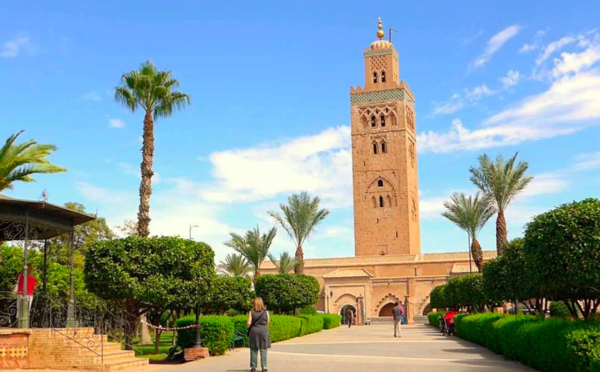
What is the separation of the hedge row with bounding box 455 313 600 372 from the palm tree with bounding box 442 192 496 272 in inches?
732

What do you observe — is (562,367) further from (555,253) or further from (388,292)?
(388,292)

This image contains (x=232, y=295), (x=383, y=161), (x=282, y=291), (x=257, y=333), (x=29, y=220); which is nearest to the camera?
(x=257, y=333)

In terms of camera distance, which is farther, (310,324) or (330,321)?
(330,321)

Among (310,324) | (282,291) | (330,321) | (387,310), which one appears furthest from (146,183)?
(387,310)

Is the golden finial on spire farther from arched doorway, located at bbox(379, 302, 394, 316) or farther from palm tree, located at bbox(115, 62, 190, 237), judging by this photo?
palm tree, located at bbox(115, 62, 190, 237)

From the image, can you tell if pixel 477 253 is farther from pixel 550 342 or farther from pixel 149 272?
pixel 550 342

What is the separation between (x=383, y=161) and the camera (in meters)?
66.0

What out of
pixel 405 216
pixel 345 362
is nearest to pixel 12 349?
pixel 345 362

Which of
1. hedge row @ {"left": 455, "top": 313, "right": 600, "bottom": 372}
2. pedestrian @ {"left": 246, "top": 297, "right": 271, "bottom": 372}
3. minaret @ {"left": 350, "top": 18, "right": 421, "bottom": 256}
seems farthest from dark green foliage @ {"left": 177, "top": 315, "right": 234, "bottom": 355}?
minaret @ {"left": 350, "top": 18, "right": 421, "bottom": 256}

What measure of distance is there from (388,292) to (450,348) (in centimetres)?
3573

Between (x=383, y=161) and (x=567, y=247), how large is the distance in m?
54.7

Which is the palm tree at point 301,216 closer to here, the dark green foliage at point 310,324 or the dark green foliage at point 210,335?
the dark green foliage at point 310,324

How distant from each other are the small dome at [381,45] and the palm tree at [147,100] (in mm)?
46748

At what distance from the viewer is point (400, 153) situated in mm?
65562
